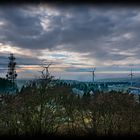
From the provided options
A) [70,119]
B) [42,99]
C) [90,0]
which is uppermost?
[90,0]

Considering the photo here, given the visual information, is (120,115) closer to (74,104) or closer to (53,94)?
(74,104)

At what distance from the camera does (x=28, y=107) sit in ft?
15.3

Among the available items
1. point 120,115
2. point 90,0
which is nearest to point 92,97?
point 120,115

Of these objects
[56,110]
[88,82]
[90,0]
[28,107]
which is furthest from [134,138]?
[28,107]

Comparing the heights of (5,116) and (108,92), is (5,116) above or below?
below

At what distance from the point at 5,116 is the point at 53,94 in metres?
1.02

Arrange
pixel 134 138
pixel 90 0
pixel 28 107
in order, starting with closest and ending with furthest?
pixel 90 0
pixel 134 138
pixel 28 107

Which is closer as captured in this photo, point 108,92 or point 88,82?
point 88,82

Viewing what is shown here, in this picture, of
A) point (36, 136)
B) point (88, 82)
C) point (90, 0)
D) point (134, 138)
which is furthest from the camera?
point (88, 82)

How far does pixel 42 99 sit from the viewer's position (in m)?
4.61

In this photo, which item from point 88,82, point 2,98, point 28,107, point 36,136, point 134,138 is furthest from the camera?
point 28,107

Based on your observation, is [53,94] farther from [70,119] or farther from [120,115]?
[120,115]

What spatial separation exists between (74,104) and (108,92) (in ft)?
2.11

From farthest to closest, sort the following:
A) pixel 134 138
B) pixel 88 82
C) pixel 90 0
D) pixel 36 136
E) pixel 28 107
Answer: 1. pixel 28 107
2. pixel 88 82
3. pixel 36 136
4. pixel 134 138
5. pixel 90 0
